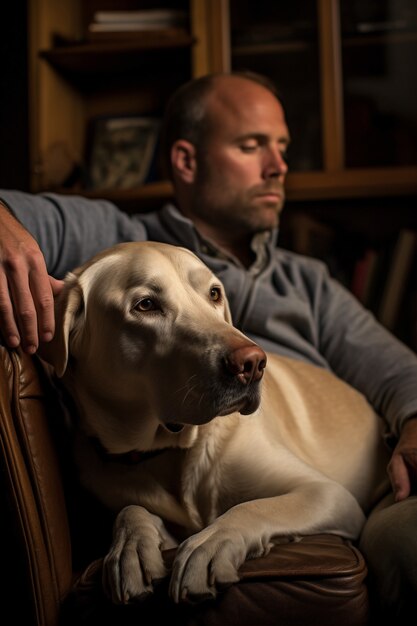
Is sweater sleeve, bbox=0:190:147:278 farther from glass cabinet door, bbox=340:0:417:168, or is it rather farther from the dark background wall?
the dark background wall

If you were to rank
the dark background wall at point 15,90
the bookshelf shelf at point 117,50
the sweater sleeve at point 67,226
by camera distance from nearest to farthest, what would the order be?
the sweater sleeve at point 67,226 → the bookshelf shelf at point 117,50 → the dark background wall at point 15,90

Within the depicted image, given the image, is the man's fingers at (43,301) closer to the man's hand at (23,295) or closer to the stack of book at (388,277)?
the man's hand at (23,295)

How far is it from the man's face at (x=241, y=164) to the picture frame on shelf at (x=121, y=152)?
0.95 meters

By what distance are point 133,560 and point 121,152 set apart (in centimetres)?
228

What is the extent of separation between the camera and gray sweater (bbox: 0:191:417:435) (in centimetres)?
161

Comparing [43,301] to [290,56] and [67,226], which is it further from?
[290,56]

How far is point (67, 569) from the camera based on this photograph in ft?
3.65

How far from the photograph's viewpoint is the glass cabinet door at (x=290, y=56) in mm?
2818

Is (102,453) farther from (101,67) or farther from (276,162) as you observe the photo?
(101,67)

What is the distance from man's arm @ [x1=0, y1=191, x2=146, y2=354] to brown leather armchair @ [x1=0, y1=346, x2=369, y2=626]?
0.08m

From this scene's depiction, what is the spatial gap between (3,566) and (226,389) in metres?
0.47

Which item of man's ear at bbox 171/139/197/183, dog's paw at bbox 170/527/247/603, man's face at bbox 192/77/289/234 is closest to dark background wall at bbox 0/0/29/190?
man's ear at bbox 171/139/197/183

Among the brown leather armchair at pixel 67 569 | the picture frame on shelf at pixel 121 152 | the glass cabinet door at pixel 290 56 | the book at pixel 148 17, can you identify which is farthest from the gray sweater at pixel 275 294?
the book at pixel 148 17

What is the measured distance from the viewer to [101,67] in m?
3.05
